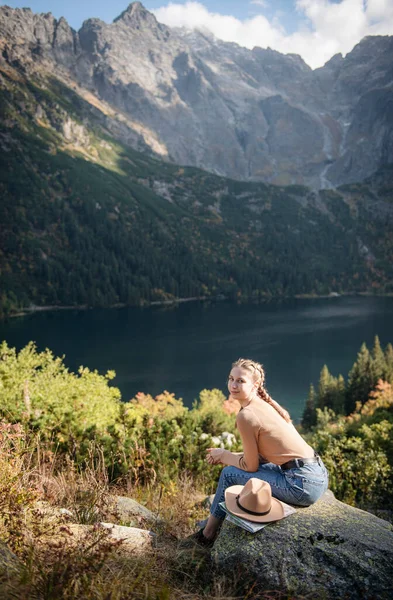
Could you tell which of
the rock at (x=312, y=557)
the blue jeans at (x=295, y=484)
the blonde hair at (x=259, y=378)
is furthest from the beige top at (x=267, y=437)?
the rock at (x=312, y=557)

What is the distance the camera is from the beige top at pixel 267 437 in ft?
16.5

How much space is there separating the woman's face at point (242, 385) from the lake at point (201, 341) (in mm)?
56550

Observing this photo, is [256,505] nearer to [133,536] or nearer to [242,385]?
[242,385]

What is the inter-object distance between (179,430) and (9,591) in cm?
797

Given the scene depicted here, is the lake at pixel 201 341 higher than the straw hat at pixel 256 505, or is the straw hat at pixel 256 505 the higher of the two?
the straw hat at pixel 256 505

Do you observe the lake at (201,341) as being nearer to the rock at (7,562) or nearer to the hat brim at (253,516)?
the hat brim at (253,516)

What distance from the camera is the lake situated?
70506mm

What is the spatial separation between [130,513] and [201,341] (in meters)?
92.0

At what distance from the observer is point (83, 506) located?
18.0 ft

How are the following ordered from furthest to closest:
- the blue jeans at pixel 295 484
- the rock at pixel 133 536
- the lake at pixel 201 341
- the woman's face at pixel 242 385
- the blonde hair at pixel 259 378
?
the lake at pixel 201 341
the blonde hair at pixel 259 378
the woman's face at pixel 242 385
the blue jeans at pixel 295 484
the rock at pixel 133 536

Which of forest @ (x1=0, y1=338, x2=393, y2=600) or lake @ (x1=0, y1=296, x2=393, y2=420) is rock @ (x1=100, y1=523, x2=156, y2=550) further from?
lake @ (x1=0, y1=296, x2=393, y2=420)

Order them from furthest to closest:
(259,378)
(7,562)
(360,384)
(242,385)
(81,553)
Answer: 1. (360,384)
2. (259,378)
3. (242,385)
4. (81,553)
5. (7,562)

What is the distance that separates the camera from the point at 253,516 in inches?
180

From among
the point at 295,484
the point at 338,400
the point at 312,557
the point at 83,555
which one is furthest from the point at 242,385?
the point at 338,400
